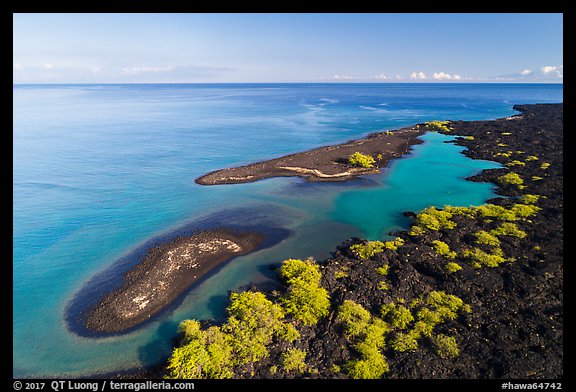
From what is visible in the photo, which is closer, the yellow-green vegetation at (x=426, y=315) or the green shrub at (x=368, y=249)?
the yellow-green vegetation at (x=426, y=315)

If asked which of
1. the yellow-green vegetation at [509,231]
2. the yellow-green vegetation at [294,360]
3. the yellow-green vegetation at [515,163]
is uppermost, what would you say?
the yellow-green vegetation at [515,163]

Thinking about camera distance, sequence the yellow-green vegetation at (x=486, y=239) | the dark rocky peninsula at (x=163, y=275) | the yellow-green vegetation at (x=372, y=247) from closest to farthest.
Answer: the dark rocky peninsula at (x=163, y=275) < the yellow-green vegetation at (x=372, y=247) < the yellow-green vegetation at (x=486, y=239)

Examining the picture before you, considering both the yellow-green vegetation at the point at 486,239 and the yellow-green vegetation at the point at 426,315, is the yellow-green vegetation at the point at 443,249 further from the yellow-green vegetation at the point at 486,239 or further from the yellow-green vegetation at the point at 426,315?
the yellow-green vegetation at the point at 426,315

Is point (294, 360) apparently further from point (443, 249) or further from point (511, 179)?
point (511, 179)

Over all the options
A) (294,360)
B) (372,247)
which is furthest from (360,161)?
(294,360)

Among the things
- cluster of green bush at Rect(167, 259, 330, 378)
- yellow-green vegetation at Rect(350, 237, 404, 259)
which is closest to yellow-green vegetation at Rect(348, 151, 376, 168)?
yellow-green vegetation at Rect(350, 237, 404, 259)

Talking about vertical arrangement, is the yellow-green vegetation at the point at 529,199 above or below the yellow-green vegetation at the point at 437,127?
below

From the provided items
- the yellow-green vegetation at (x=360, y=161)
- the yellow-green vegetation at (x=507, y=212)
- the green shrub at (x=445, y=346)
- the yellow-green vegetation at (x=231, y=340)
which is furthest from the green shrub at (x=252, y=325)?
the yellow-green vegetation at (x=360, y=161)

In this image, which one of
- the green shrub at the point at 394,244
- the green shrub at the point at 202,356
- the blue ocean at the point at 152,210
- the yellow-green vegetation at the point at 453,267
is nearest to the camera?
the green shrub at the point at 202,356
